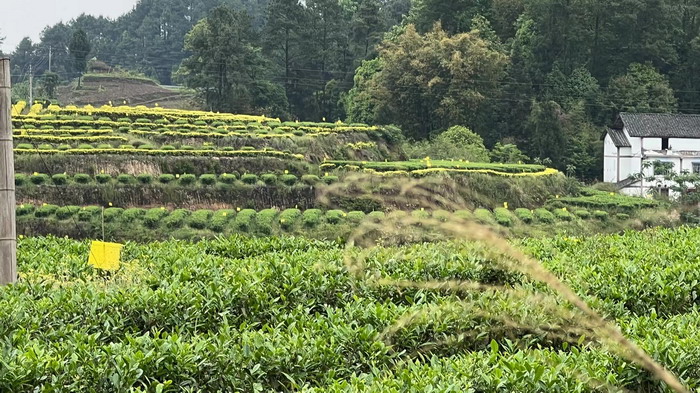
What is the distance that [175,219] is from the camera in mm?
15414

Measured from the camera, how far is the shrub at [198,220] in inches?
611

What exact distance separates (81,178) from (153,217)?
201cm

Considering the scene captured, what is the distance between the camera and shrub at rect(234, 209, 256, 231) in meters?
15.5

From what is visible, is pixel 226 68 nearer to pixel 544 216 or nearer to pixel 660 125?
pixel 660 125

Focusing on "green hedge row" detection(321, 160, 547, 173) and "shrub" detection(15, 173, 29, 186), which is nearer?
"shrub" detection(15, 173, 29, 186)

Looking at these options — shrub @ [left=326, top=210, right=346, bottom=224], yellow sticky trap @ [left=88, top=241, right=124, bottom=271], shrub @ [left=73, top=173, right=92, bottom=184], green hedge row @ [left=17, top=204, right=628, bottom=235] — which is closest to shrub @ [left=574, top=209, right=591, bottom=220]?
green hedge row @ [left=17, top=204, right=628, bottom=235]

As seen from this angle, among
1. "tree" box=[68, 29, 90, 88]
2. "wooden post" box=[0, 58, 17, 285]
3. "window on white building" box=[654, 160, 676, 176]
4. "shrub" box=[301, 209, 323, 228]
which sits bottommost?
"shrub" box=[301, 209, 323, 228]

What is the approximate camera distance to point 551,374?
3082 mm

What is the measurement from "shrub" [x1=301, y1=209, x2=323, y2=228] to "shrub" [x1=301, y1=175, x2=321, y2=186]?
4.91 ft

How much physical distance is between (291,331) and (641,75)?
27.0m

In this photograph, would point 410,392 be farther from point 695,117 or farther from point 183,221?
point 695,117

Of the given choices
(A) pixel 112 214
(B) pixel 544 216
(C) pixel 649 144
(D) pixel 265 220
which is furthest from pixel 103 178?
(C) pixel 649 144

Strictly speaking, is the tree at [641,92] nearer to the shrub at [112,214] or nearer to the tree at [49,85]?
the shrub at [112,214]

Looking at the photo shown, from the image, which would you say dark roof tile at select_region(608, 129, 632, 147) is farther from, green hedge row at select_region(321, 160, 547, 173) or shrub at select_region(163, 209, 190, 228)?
shrub at select_region(163, 209, 190, 228)
